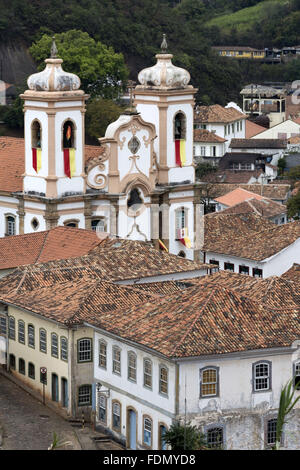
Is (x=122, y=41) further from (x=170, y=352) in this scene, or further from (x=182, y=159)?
(x=170, y=352)

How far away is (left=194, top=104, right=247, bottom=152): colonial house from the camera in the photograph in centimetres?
14750

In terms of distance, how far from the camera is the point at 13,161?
8544cm

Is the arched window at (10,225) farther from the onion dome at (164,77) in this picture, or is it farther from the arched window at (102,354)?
the arched window at (102,354)

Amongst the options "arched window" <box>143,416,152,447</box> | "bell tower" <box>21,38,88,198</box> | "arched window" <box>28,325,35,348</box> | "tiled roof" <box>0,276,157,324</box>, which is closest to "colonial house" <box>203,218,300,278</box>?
"bell tower" <box>21,38,88,198</box>

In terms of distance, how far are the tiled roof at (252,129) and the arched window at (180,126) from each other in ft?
219

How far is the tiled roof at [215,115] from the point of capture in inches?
5827

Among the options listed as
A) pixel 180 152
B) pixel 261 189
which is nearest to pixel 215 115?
Result: pixel 261 189

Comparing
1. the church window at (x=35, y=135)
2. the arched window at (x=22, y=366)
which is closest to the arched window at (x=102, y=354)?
the arched window at (x=22, y=366)

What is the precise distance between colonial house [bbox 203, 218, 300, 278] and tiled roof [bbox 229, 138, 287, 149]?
50.3 metres

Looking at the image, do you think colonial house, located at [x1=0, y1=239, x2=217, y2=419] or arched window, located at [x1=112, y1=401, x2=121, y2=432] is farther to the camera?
colonial house, located at [x1=0, y1=239, x2=217, y2=419]

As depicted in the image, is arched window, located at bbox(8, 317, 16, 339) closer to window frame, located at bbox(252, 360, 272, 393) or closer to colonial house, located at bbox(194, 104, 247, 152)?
window frame, located at bbox(252, 360, 272, 393)
